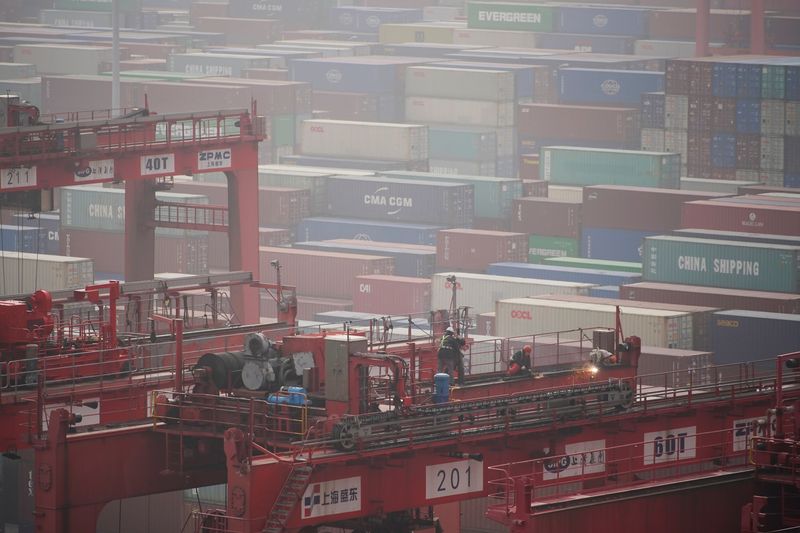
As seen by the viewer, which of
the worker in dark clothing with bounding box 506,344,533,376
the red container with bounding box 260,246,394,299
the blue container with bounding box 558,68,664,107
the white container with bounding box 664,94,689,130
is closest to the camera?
the worker in dark clothing with bounding box 506,344,533,376

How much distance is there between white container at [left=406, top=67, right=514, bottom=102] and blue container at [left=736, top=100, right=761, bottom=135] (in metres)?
19.5

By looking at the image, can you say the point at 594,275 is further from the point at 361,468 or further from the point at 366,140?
the point at 361,468

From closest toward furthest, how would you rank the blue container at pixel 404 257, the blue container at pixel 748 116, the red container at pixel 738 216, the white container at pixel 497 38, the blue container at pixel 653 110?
the red container at pixel 738 216 < the blue container at pixel 404 257 < the blue container at pixel 748 116 < the blue container at pixel 653 110 < the white container at pixel 497 38

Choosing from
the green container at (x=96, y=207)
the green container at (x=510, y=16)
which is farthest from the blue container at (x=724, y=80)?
the green container at (x=510, y=16)

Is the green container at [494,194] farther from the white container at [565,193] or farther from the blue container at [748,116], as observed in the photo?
the blue container at [748,116]

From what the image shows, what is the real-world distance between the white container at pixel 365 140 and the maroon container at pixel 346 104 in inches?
598

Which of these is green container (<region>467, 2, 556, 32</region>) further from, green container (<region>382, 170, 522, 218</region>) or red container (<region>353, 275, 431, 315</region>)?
red container (<region>353, 275, 431, 315</region>)

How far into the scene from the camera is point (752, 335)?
2244 inches

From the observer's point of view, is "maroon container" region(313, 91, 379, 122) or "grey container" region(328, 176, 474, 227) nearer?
"grey container" region(328, 176, 474, 227)

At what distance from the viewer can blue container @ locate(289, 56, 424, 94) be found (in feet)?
369

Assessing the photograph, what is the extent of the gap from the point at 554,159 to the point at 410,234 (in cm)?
1300

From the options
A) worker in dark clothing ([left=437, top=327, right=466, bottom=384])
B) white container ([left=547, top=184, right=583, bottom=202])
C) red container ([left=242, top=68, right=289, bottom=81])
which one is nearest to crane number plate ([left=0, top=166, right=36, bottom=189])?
worker in dark clothing ([left=437, top=327, right=466, bottom=384])

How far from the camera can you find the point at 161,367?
3847cm

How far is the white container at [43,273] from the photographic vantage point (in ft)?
206
